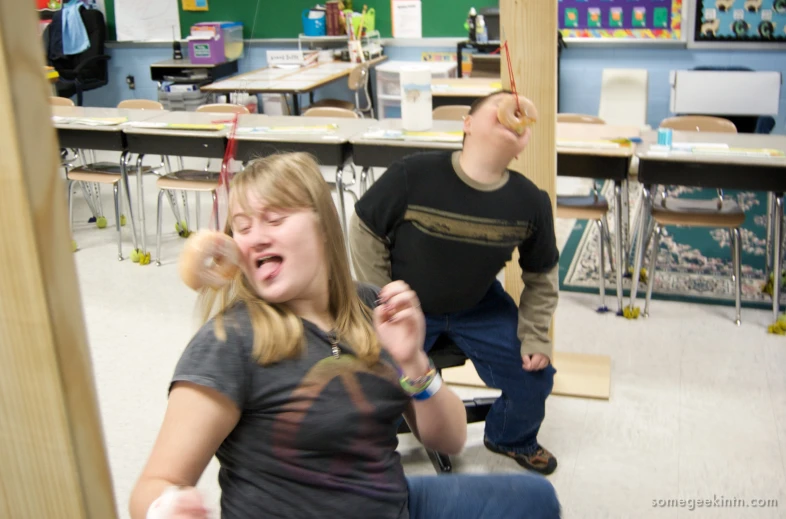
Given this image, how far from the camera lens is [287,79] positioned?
604 cm

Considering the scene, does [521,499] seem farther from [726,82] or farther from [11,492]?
[726,82]

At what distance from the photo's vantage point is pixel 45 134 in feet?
1.70

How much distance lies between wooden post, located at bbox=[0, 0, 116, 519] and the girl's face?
1.98ft

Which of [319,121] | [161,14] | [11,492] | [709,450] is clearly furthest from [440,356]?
[161,14]

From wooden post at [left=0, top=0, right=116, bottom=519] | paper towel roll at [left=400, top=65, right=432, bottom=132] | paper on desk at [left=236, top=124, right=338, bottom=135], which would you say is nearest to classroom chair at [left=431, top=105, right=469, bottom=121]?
paper towel roll at [left=400, top=65, right=432, bottom=132]

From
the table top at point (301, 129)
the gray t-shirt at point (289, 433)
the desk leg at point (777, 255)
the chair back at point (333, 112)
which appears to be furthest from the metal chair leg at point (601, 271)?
the gray t-shirt at point (289, 433)

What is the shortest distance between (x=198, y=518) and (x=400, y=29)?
6698 mm

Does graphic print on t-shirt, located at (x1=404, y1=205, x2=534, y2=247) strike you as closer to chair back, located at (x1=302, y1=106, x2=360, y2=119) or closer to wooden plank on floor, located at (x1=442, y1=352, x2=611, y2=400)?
wooden plank on floor, located at (x1=442, y1=352, x2=611, y2=400)

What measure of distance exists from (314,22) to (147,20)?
1.81 meters

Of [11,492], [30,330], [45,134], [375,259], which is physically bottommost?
[375,259]

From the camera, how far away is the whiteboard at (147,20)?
25.4 ft

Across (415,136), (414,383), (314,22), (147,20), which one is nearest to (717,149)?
(415,136)

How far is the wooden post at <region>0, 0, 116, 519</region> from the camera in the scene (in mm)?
500

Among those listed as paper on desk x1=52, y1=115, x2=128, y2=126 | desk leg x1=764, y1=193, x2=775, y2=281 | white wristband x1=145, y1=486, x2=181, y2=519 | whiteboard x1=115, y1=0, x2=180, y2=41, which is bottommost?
desk leg x1=764, y1=193, x2=775, y2=281
